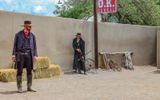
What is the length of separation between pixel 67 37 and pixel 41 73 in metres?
3.81

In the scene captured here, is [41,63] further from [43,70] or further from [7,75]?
[7,75]

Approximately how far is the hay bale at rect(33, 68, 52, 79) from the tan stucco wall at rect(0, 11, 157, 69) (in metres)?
1.00

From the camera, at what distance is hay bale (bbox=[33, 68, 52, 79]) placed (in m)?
16.7

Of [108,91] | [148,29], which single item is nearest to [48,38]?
[108,91]

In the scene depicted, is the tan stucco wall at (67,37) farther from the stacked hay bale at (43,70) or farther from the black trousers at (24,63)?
the black trousers at (24,63)

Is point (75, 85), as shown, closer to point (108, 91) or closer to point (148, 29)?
point (108, 91)

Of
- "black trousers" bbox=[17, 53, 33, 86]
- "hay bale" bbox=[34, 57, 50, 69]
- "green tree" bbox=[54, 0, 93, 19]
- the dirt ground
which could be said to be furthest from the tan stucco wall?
"green tree" bbox=[54, 0, 93, 19]

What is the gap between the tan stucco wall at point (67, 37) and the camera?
16734 millimetres

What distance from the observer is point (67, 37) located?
67.1ft

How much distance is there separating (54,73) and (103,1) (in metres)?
5.90

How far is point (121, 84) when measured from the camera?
1561 cm

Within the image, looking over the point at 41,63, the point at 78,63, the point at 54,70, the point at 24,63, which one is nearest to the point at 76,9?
the point at 78,63

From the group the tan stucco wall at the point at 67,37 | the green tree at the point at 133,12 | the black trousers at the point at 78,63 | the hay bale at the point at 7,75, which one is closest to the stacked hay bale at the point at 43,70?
the hay bale at the point at 7,75

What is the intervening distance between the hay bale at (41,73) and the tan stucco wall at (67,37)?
996 mm
